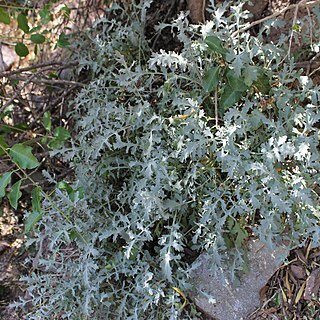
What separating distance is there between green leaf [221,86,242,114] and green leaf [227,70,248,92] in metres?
0.02

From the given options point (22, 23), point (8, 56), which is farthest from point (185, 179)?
point (8, 56)

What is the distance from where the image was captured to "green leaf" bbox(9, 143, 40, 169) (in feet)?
5.76

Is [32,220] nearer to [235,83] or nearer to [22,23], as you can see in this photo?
[235,83]

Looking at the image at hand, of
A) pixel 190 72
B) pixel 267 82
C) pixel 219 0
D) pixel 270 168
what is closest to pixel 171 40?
pixel 219 0

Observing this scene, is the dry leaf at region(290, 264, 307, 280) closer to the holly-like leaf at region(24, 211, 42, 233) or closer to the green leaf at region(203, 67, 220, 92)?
the green leaf at region(203, 67, 220, 92)

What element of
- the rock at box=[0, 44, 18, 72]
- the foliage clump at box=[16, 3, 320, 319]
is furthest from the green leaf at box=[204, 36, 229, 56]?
the rock at box=[0, 44, 18, 72]

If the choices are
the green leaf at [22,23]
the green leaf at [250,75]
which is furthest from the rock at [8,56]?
the green leaf at [250,75]

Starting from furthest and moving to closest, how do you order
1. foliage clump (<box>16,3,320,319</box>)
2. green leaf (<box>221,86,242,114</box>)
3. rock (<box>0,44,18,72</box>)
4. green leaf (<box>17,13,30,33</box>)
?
rock (<box>0,44,18,72</box>) → green leaf (<box>17,13,30,33</box>) → green leaf (<box>221,86,242,114</box>) → foliage clump (<box>16,3,320,319</box>)

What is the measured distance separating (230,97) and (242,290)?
0.73 m

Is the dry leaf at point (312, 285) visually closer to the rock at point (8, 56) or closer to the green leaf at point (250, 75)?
the green leaf at point (250, 75)

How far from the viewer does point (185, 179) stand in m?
1.80

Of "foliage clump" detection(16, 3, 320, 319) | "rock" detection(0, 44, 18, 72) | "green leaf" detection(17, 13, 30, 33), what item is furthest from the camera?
"rock" detection(0, 44, 18, 72)

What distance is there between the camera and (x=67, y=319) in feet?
6.72

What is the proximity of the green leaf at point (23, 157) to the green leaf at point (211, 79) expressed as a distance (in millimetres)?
677
